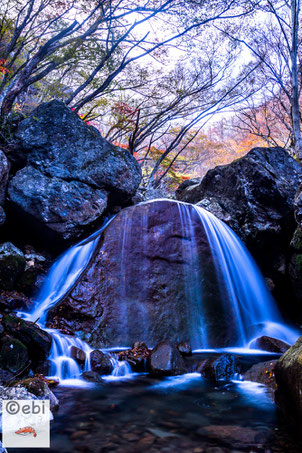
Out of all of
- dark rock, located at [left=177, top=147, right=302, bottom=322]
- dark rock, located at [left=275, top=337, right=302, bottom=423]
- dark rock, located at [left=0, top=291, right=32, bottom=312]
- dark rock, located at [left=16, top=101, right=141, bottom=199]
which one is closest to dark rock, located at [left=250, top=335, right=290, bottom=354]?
dark rock, located at [left=177, top=147, right=302, bottom=322]

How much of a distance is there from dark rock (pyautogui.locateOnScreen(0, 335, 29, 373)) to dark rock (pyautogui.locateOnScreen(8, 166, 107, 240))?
369 centimetres

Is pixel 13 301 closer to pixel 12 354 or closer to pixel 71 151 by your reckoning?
pixel 12 354

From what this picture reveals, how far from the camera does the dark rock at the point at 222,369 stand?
4.34 metres

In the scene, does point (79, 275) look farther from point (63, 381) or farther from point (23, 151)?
point (23, 151)

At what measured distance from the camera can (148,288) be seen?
6.55 meters

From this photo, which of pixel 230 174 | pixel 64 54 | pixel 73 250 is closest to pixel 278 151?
pixel 230 174

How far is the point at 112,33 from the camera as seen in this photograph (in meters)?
9.43

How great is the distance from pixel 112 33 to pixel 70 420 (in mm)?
10626

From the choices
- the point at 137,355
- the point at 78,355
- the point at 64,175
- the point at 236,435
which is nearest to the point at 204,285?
the point at 137,355

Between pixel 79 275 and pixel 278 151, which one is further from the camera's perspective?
pixel 278 151

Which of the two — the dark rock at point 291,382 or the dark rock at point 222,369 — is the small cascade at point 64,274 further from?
the dark rock at point 291,382

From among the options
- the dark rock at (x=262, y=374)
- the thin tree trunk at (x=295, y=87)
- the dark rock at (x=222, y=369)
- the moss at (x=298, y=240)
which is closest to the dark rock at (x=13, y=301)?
the dark rock at (x=222, y=369)

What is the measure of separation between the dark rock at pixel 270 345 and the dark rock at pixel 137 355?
7.82 ft

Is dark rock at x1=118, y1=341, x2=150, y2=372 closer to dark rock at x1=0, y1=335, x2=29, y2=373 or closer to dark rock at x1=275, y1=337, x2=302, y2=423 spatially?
dark rock at x1=0, y1=335, x2=29, y2=373
